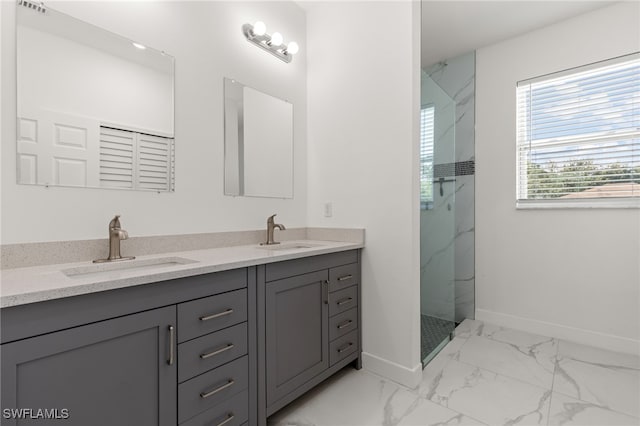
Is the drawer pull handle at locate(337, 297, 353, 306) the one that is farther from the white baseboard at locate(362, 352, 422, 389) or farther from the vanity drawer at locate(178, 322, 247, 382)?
the vanity drawer at locate(178, 322, 247, 382)

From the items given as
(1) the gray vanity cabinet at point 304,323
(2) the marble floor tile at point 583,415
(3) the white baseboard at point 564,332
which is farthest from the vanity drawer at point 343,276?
(3) the white baseboard at point 564,332

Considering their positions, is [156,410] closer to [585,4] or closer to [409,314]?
[409,314]

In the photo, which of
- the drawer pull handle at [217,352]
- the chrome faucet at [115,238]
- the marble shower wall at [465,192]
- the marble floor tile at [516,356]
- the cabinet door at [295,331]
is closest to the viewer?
the drawer pull handle at [217,352]

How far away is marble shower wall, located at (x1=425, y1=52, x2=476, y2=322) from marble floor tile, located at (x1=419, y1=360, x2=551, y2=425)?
1.06 metres

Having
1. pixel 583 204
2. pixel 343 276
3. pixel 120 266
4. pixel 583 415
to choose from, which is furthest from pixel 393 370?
pixel 583 204

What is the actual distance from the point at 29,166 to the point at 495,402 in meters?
2.48

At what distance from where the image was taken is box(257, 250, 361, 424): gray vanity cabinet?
143cm

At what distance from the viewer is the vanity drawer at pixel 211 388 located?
1111mm

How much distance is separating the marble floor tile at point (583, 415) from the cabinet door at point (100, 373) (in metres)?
1.81

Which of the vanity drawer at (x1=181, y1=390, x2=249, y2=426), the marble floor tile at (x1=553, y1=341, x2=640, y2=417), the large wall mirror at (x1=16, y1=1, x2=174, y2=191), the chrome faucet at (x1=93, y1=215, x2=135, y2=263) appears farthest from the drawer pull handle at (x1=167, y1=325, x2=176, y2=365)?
the marble floor tile at (x1=553, y1=341, x2=640, y2=417)

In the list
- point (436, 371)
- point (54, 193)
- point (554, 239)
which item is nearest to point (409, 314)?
point (436, 371)

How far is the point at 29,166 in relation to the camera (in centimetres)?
120

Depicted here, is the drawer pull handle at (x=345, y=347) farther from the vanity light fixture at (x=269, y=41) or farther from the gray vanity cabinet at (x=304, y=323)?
the vanity light fixture at (x=269, y=41)

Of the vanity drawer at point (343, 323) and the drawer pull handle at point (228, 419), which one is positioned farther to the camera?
the vanity drawer at point (343, 323)
